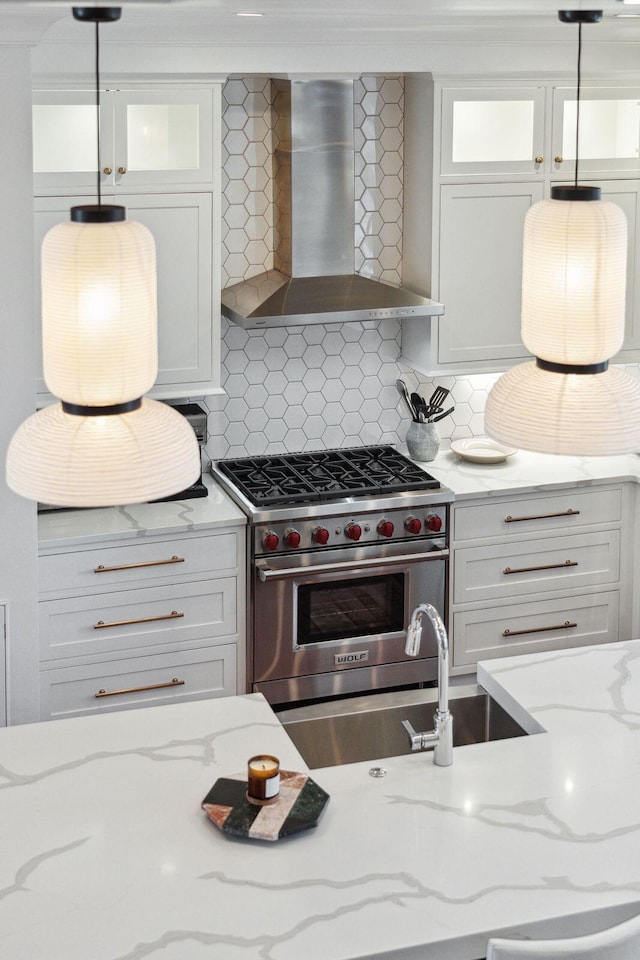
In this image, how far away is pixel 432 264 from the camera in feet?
15.8

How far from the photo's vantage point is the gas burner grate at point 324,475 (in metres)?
4.64

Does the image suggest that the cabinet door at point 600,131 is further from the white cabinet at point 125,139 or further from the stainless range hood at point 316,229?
the white cabinet at point 125,139

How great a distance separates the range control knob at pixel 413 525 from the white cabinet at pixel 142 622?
63 centimetres

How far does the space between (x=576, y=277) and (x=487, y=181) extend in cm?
292

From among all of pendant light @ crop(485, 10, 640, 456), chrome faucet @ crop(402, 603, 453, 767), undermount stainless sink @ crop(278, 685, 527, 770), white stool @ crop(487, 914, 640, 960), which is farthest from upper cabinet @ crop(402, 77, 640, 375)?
white stool @ crop(487, 914, 640, 960)

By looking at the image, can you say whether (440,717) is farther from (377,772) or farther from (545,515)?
(545,515)

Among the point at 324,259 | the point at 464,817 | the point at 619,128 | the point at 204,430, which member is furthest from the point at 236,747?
the point at 619,128

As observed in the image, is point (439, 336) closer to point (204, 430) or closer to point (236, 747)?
point (204, 430)

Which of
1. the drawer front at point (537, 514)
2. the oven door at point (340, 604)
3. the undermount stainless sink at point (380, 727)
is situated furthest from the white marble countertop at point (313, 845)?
the drawer front at point (537, 514)

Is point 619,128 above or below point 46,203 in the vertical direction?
above

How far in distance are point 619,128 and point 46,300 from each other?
147 inches

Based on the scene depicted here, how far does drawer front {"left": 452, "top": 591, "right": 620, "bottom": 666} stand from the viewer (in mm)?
4902

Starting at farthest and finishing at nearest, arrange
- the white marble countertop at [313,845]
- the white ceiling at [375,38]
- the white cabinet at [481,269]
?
the white cabinet at [481,269], the white ceiling at [375,38], the white marble countertop at [313,845]

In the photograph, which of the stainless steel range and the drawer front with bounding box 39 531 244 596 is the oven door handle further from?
the drawer front with bounding box 39 531 244 596
